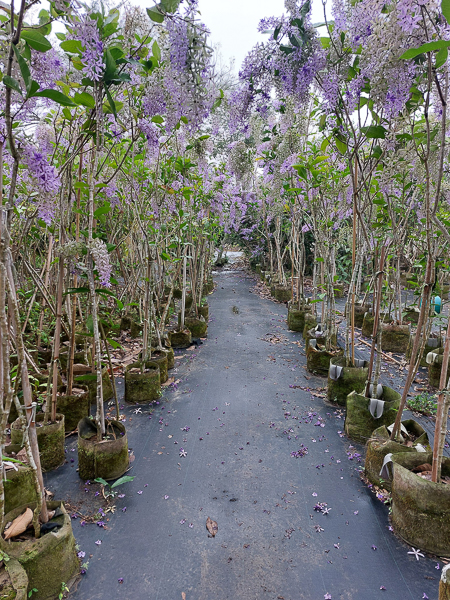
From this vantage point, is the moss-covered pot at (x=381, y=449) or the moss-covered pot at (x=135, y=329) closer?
the moss-covered pot at (x=381, y=449)

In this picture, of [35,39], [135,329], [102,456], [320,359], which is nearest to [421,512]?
[102,456]

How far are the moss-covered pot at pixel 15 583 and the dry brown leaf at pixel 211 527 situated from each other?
Result: 0.73 meters

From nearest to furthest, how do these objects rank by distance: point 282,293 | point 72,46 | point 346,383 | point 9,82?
1. point 9,82
2. point 72,46
3. point 346,383
4. point 282,293

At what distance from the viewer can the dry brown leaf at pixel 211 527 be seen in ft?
5.08

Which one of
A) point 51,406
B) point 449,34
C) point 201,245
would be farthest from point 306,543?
point 201,245

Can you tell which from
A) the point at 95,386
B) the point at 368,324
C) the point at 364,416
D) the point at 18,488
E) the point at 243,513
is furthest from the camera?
the point at 368,324

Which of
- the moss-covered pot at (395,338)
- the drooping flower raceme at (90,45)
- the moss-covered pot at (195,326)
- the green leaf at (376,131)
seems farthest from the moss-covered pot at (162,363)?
the moss-covered pot at (395,338)

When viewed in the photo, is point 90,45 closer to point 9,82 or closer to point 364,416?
point 9,82

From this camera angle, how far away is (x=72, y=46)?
4.58 ft

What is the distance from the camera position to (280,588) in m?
1.30

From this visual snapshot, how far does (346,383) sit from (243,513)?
1327mm

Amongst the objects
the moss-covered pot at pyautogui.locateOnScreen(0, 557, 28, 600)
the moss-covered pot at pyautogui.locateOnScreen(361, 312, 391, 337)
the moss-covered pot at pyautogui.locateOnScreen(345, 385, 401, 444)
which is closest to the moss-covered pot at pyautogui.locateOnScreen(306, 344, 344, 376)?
the moss-covered pot at pyautogui.locateOnScreen(345, 385, 401, 444)

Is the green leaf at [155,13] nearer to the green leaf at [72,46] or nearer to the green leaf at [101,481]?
the green leaf at [72,46]

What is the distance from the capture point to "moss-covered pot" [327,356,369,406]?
8.58ft
